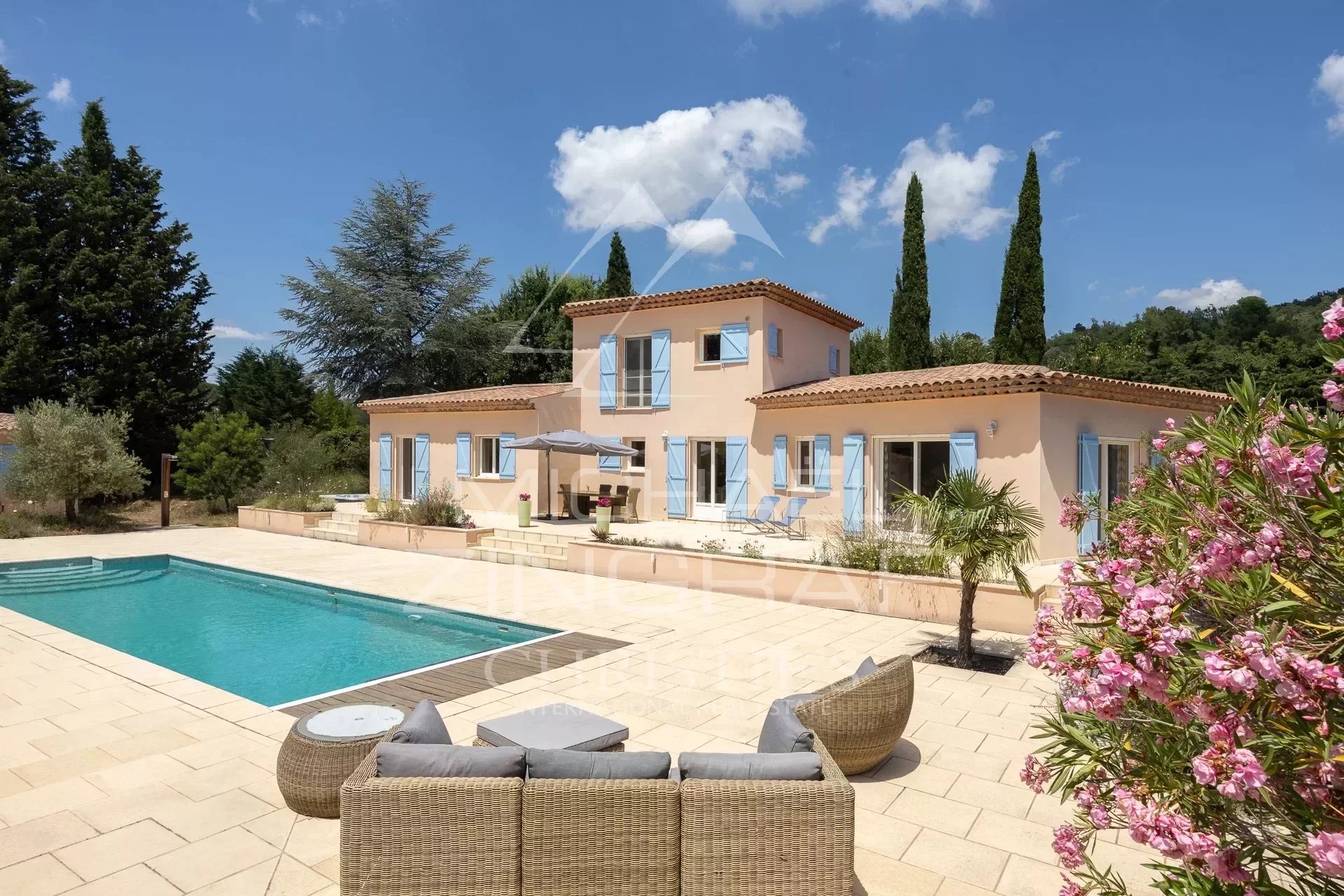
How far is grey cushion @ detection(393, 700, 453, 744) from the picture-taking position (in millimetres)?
3303

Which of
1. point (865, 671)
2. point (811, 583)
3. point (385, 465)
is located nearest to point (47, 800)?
point (865, 671)

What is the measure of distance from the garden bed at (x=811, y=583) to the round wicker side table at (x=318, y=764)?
6.92m

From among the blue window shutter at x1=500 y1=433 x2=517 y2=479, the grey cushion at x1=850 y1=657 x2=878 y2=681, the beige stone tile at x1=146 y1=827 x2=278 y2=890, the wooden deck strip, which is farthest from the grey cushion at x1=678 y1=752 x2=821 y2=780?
the blue window shutter at x1=500 y1=433 x2=517 y2=479

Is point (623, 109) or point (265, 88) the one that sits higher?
point (623, 109)

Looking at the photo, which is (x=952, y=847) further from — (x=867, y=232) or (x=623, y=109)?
(x=867, y=232)

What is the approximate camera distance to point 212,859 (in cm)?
357

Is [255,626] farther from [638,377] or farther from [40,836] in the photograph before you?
[638,377]

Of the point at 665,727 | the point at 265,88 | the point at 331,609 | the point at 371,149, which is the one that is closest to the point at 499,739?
the point at 665,727

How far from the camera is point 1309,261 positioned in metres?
20.4

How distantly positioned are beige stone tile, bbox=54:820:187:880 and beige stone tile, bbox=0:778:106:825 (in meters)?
0.58

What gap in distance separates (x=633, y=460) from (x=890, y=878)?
1502cm

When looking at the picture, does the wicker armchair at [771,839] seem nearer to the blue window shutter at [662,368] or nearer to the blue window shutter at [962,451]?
the blue window shutter at [962,451]

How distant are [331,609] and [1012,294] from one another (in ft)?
73.6

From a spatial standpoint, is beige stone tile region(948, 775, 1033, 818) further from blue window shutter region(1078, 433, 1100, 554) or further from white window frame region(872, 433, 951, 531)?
white window frame region(872, 433, 951, 531)
